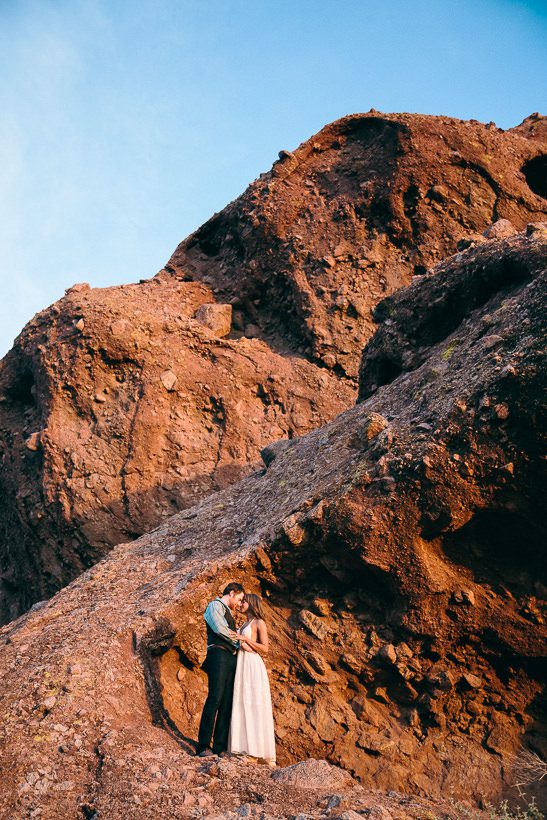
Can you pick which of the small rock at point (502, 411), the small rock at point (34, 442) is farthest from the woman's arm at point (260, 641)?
the small rock at point (34, 442)

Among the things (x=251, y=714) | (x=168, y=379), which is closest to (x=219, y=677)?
(x=251, y=714)

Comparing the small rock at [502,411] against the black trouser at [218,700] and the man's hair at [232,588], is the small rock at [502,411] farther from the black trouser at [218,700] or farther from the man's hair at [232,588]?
the black trouser at [218,700]

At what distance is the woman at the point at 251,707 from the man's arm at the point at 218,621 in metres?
0.15

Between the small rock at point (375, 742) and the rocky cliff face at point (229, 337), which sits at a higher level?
the rocky cliff face at point (229, 337)

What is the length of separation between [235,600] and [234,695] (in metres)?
0.94

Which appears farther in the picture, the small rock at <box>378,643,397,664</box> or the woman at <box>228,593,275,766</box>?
the small rock at <box>378,643,397,664</box>

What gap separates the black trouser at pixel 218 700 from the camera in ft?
24.2

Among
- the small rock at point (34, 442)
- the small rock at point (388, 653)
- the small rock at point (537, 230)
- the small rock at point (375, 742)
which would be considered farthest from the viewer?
the small rock at point (34, 442)

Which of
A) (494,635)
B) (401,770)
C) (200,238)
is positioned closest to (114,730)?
(401,770)

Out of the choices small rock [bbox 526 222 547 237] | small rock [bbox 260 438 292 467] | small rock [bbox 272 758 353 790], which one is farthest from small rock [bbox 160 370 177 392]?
small rock [bbox 272 758 353 790]

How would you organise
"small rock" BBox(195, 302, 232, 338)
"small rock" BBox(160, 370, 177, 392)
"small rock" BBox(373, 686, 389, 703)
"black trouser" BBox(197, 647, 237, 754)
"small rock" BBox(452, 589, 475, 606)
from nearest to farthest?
"black trouser" BBox(197, 647, 237, 754)
"small rock" BBox(452, 589, 475, 606)
"small rock" BBox(373, 686, 389, 703)
"small rock" BBox(160, 370, 177, 392)
"small rock" BBox(195, 302, 232, 338)

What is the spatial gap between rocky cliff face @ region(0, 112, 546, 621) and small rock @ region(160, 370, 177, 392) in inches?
1.1

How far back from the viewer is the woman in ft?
24.4

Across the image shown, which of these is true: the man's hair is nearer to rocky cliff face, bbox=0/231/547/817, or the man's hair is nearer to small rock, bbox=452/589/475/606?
rocky cliff face, bbox=0/231/547/817
